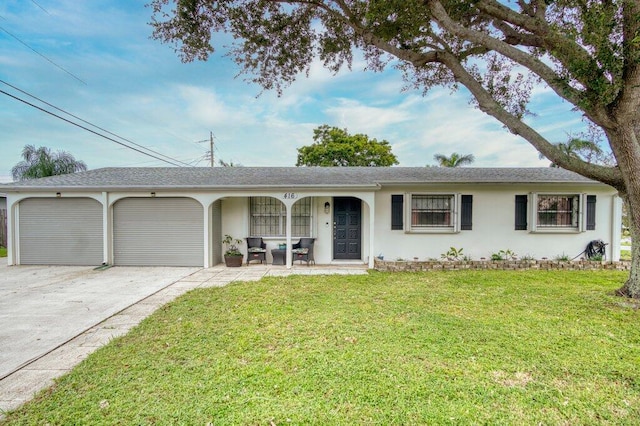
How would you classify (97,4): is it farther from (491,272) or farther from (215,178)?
(491,272)

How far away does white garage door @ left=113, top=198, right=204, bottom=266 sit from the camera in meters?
8.77

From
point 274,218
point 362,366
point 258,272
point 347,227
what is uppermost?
point 274,218

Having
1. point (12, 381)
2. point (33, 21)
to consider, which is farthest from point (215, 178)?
point (33, 21)

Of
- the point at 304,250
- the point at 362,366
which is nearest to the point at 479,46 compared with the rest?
the point at 304,250

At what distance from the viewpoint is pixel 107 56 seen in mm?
11234

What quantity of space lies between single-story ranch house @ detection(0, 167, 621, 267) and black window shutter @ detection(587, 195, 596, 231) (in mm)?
31

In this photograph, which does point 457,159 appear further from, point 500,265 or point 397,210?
point 397,210

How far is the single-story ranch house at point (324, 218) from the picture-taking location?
8656mm

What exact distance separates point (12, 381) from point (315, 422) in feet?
10.1

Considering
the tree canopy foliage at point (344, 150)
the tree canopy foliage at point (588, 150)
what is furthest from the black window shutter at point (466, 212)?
the tree canopy foliage at point (344, 150)

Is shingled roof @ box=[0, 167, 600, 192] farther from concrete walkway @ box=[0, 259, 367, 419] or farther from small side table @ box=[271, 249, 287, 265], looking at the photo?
concrete walkway @ box=[0, 259, 367, 419]

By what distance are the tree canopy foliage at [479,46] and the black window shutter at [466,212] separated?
2.60 m

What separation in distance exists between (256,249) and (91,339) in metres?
5.34

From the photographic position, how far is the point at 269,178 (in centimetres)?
936
